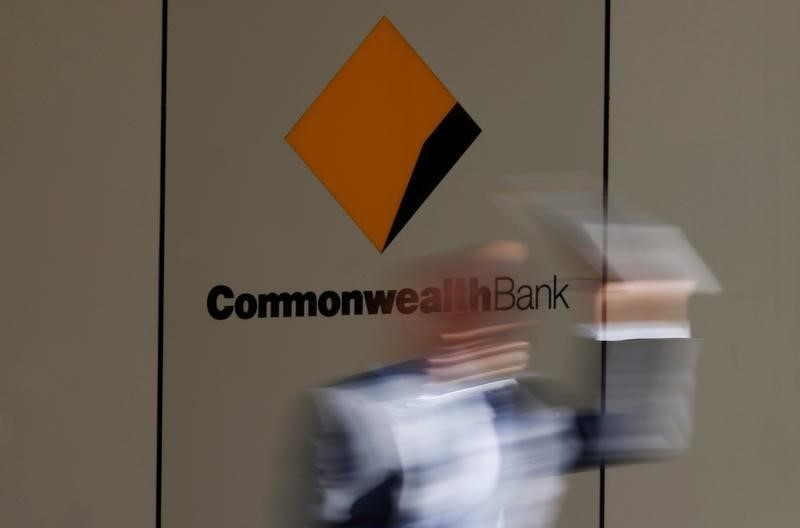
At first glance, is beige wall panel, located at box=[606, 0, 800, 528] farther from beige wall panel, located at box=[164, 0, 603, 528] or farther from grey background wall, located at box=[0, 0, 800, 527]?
grey background wall, located at box=[0, 0, 800, 527]

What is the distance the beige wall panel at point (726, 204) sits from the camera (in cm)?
104

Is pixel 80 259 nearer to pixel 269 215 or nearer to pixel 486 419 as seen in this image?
pixel 269 215

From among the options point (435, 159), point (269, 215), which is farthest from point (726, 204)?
point (269, 215)

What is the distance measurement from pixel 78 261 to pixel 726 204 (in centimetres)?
85

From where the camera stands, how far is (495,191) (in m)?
0.98

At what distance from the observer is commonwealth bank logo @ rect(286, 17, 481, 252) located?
914 mm

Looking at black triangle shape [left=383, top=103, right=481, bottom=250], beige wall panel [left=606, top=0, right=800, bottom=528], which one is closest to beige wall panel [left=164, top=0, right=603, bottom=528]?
black triangle shape [left=383, top=103, right=481, bottom=250]

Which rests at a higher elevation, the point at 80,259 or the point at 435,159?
the point at 435,159

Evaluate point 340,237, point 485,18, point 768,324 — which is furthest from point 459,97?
point 768,324

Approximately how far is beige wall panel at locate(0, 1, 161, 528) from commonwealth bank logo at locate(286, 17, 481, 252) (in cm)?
20

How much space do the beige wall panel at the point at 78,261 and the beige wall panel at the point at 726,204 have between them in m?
0.61

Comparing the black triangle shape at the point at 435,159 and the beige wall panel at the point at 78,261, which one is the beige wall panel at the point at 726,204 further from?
the beige wall panel at the point at 78,261

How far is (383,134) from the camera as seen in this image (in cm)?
94

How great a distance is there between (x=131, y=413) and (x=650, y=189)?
2.37ft
